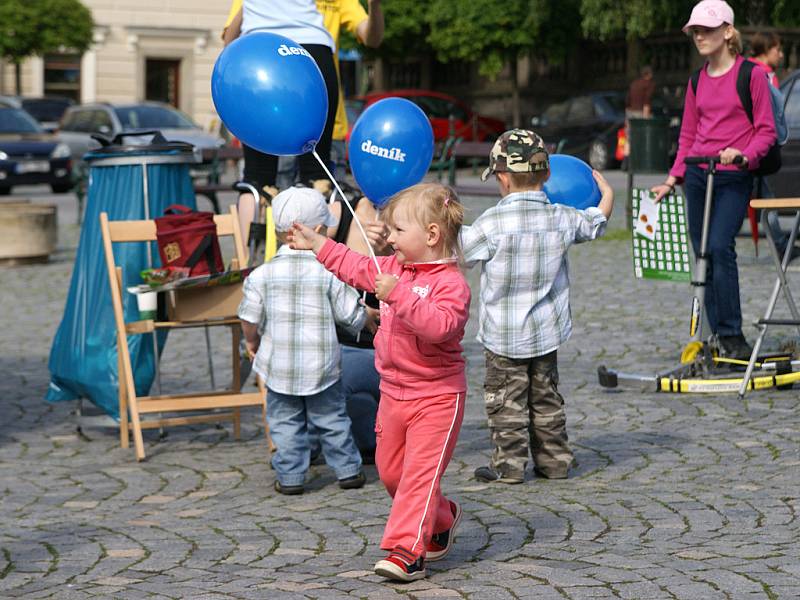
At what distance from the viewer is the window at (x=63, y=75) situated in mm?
48000

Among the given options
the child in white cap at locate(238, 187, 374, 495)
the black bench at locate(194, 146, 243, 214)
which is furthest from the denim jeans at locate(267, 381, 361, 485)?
the black bench at locate(194, 146, 243, 214)

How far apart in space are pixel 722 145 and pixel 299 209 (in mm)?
3092

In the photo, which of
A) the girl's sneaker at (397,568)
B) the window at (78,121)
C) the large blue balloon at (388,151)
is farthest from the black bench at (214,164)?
the girl's sneaker at (397,568)

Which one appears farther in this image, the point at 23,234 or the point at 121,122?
the point at 121,122

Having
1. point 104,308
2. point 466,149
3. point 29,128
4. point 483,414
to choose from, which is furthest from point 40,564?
point 29,128

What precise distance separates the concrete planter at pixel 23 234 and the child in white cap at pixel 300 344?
9661 millimetres

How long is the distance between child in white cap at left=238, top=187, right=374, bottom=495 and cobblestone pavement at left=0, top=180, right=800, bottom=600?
14 centimetres

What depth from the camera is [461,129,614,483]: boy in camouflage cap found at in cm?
600

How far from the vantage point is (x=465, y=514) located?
18.7ft

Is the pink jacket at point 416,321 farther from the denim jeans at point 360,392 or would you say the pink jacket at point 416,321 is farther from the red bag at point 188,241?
the red bag at point 188,241

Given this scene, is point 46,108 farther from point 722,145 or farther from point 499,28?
point 722,145

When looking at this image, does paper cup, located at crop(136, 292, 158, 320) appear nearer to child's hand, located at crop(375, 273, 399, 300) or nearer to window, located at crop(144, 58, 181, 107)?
child's hand, located at crop(375, 273, 399, 300)

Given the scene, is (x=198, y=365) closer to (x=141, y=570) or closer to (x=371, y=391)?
(x=371, y=391)

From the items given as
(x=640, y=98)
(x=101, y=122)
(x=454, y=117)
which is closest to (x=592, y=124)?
(x=640, y=98)
